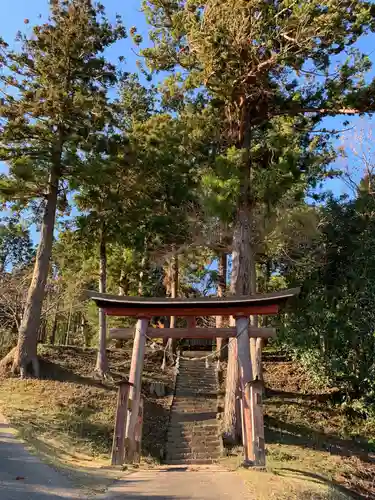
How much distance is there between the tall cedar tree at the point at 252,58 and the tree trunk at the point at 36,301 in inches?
202

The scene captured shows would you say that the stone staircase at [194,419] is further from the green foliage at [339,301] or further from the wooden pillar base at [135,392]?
the green foliage at [339,301]

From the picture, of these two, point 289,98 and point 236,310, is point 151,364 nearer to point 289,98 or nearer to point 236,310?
point 236,310

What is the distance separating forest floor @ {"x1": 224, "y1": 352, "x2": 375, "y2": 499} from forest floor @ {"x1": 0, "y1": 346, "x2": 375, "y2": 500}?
0.9 inches

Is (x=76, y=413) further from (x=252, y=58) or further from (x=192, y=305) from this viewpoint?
(x=252, y=58)

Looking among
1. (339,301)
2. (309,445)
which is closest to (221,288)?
(339,301)

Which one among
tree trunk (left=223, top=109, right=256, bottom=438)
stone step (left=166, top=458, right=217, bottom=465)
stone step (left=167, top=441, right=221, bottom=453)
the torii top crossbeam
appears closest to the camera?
the torii top crossbeam

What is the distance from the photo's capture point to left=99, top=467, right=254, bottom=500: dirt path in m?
5.10

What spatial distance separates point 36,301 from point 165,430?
4964 mm

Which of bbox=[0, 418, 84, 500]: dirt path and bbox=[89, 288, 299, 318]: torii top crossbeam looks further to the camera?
bbox=[89, 288, 299, 318]: torii top crossbeam

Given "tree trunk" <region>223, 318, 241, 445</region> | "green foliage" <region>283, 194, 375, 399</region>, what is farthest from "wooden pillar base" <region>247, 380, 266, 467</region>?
"green foliage" <region>283, 194, 375, 399</region>

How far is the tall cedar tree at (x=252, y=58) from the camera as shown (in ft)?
32.4

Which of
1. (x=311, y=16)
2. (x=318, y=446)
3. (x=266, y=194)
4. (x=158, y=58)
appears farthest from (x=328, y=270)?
(x=158, y=58)

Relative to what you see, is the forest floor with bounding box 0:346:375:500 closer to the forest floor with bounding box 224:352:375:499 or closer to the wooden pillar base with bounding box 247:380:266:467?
the forest floor with bounding box 224:352:375:499

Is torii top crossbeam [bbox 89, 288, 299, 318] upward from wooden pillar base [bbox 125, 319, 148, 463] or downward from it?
upward
